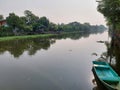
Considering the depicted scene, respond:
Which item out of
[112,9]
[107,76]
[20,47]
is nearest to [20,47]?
[20,47]

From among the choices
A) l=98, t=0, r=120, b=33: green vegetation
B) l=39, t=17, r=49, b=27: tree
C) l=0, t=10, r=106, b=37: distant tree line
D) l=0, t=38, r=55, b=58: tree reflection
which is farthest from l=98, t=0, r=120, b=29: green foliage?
l=39, t=17, r=49, b=27: tree

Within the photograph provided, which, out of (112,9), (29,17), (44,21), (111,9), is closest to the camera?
(112,9)

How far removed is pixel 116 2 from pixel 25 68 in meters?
19.6

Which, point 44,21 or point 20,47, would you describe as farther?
point 44,21

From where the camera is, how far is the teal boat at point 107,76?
429 inches

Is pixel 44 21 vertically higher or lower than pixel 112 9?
lower

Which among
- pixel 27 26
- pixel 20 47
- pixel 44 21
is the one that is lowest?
pixel 20 47

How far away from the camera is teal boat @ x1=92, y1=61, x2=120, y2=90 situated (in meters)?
10.9

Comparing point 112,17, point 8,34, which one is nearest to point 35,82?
point 112,17

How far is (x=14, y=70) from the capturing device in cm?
1756

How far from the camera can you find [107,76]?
13.5m

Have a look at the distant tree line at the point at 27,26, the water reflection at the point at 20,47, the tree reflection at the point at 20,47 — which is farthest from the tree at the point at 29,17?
the tree reflection at the point at 20,47

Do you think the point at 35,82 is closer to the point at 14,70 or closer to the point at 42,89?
the point at 42,89

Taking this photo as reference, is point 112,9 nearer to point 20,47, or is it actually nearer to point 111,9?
point 111,9
